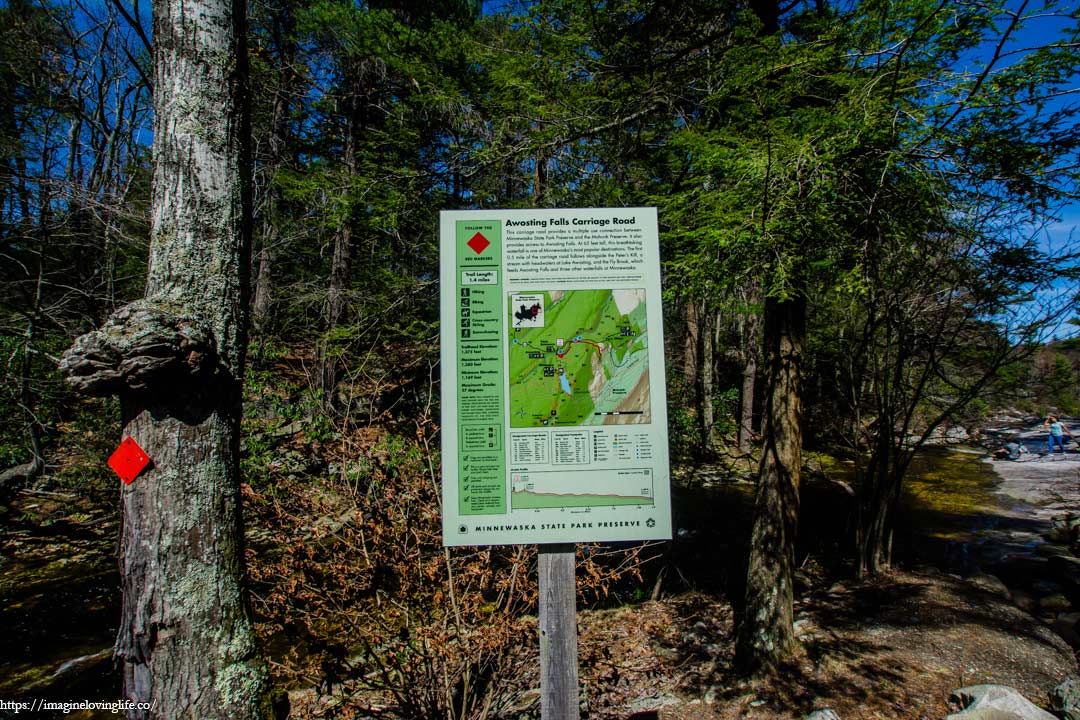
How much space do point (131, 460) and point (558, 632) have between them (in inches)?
75.4

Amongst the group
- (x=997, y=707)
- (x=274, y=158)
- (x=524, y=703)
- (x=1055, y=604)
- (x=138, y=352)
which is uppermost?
(x=274, y=158)

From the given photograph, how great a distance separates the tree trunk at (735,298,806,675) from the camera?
14.9ft

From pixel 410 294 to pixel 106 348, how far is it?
465 centimetres

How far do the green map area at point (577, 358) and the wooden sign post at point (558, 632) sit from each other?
1.82 feet

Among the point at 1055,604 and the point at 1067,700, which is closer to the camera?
the point at 1067,700

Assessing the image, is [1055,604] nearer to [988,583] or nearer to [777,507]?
[988,583]

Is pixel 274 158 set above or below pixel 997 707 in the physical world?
above

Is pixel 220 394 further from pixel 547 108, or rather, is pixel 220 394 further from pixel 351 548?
pixel 547 108

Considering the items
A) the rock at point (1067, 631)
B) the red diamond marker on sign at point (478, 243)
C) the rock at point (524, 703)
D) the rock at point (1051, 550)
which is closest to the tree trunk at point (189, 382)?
the red diamond marker on sign at point (478, 243)

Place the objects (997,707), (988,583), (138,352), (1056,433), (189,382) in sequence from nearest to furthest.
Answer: (138,352)
(189,382)
(997,707)
(988,583)
(1056,433)

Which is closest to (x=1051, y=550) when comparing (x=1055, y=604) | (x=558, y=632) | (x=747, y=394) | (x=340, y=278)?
(x=1055, y=604)

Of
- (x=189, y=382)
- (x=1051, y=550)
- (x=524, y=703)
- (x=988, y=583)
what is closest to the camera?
(x=189, y=382)

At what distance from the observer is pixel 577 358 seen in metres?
2.23

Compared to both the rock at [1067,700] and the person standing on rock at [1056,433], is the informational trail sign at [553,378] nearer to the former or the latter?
the rock at [1067,700]
